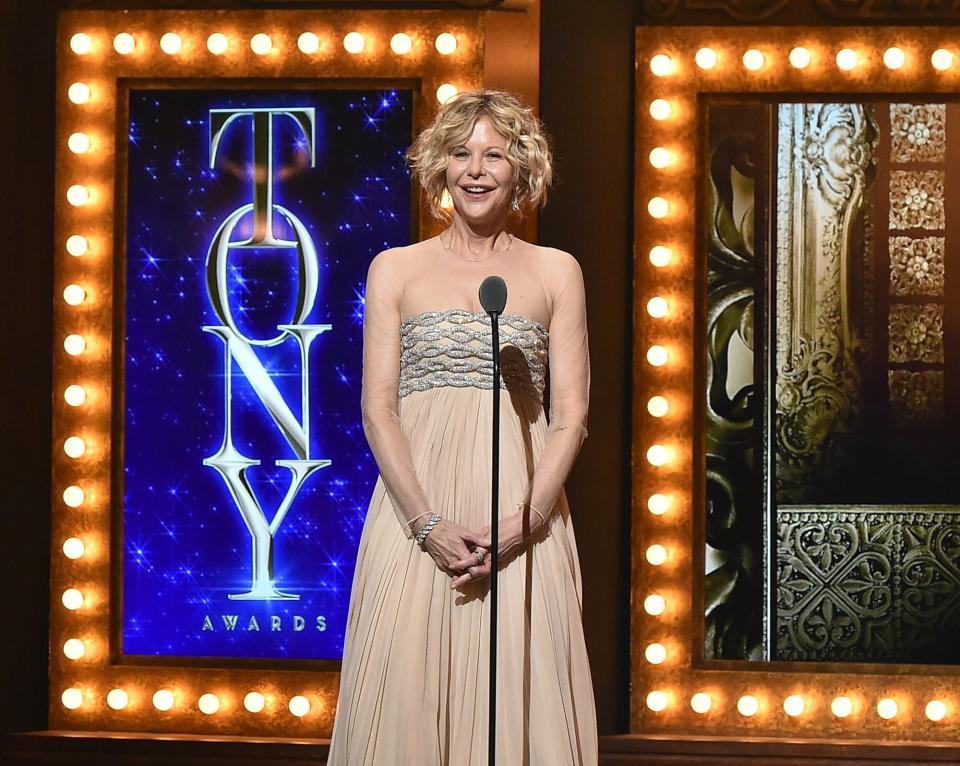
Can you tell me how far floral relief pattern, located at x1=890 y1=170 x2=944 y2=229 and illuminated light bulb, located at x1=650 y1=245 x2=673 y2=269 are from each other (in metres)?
0.60

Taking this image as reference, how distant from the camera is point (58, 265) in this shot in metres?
3.80

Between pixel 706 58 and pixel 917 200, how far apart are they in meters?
0.68

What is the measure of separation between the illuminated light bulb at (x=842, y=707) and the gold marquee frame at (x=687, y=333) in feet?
0.06

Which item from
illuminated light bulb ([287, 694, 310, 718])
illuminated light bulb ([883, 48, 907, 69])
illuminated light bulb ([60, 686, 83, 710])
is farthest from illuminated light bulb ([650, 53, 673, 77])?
illuminated light bulb ([60, 686, 83, 710])

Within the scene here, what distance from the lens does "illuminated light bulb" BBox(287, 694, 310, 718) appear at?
3695 mm

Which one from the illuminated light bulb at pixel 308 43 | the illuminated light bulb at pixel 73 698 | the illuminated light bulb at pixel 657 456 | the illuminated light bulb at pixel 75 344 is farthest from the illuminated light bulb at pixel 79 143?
the illuminated light bulb at pixel 657 456

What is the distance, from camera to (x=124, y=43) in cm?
379

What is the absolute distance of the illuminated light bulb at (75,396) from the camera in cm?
377

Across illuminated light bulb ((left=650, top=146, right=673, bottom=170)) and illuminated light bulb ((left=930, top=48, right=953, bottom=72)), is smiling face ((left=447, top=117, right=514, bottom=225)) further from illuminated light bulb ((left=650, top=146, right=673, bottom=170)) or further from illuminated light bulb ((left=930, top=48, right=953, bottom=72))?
illuminated light bulb ((left=930, top=48, right=953, bottom=72))

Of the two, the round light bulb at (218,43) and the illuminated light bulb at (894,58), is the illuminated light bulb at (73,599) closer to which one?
the round light bulb at (218,43)

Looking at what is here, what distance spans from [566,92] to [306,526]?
1.39 m

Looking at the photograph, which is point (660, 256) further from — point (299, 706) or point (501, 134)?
point (299, 706)

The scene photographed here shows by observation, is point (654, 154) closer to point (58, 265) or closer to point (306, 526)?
point (306, 526)

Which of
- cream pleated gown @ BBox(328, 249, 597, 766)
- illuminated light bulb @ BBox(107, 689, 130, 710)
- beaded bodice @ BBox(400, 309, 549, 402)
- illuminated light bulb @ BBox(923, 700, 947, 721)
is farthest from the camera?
illuminated light bulb @ BBox(107, 689, 130, 710)
